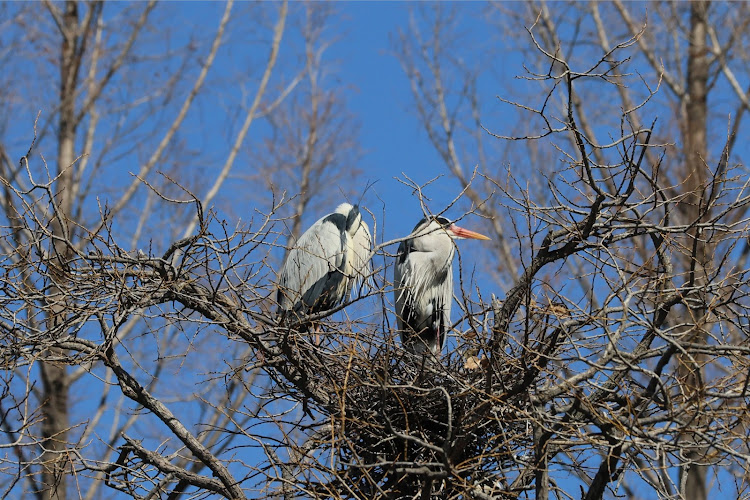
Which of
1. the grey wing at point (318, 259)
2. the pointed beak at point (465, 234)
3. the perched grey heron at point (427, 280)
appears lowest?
the perched grey heron at point (427, 280)

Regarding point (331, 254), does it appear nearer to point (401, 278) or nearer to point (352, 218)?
point (352, 218)

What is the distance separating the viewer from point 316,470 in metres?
3.79

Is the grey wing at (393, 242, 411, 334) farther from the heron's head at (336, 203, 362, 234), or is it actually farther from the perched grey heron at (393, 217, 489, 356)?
the heron's head at (336, 203, 362, 234)

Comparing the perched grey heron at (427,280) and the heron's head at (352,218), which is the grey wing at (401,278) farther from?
the heron's head at (352,218)

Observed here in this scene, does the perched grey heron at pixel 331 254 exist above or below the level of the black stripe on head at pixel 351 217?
below

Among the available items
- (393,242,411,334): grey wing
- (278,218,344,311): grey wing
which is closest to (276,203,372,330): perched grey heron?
(278,218,344,311): grey wing

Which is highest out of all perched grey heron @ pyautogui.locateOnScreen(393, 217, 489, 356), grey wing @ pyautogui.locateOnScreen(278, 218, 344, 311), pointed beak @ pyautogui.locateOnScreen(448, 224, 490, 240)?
pointed beak @ pyautogui.locateOnScreen(448, 224, 490, 240)

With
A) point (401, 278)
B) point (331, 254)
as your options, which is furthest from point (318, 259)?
point (401, 278)

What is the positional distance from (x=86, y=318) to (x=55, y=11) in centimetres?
828

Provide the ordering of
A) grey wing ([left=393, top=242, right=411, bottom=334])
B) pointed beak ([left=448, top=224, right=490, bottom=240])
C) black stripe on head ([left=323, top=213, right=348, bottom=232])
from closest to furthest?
grey wing ([left=393, top=242, right=411, bottom=334]) → black stripe on head ([left=323, top=213, right=348, bottom=232]) → pointed beak ([left=448, top=224, right=490, bottom=240])

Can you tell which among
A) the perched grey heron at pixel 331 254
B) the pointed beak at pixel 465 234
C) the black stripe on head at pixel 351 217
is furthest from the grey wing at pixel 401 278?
the pointed beak at pixel 465 234

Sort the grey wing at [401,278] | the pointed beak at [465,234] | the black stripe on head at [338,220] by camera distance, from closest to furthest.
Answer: the grey wing at [401,278] → the black stripe on head at [338,220] → the pointed beak at [465,234]

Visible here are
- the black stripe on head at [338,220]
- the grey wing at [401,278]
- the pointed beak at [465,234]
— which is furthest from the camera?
the pointed beak at [465,234]

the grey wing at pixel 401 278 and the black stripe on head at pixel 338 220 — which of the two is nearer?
the grey wing at pixel 401 278
